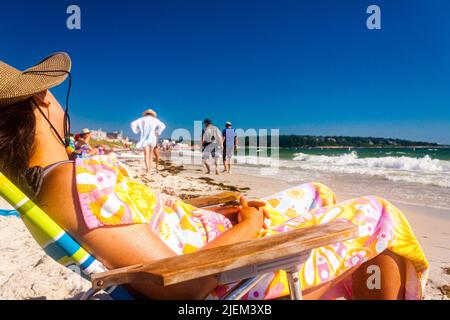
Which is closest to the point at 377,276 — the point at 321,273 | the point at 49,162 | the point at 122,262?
the point at 321,273

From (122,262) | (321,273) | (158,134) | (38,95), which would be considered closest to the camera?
(122,262)

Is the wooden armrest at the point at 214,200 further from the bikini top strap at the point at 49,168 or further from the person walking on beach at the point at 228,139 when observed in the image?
the person walking on beach at the point at 228,139

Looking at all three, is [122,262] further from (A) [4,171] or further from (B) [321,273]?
(B) [321,273]

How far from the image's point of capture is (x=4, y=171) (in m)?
1.28

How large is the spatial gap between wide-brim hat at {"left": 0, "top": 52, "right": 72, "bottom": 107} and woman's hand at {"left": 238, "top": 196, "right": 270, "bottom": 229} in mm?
1025

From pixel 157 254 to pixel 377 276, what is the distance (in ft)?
3.33

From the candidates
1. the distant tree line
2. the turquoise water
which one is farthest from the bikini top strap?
the distant tree line

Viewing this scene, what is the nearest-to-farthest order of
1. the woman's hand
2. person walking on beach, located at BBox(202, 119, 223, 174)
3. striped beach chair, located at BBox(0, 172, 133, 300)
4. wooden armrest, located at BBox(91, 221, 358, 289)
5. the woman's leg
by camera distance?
wooden armrest, located at BBox(91, 221, 358, 289) < striped beach chair, located at BBox(0, 172, 133, 300) < the woman's leg < the woman's hand < person walking on beach, located at BBox(202, 119, 223, 174)

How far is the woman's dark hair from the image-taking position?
1.17 metres

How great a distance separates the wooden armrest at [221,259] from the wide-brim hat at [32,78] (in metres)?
0.71

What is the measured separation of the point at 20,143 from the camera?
1198mm

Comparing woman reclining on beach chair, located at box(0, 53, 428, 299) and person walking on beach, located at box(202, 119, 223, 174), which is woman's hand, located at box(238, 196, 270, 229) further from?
person walking on beach, located at box(202, 119, 223, 174)

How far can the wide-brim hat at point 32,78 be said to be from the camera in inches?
45.6

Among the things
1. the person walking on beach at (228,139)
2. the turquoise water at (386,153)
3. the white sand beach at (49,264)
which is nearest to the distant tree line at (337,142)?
the turquoise water at (386,153)
